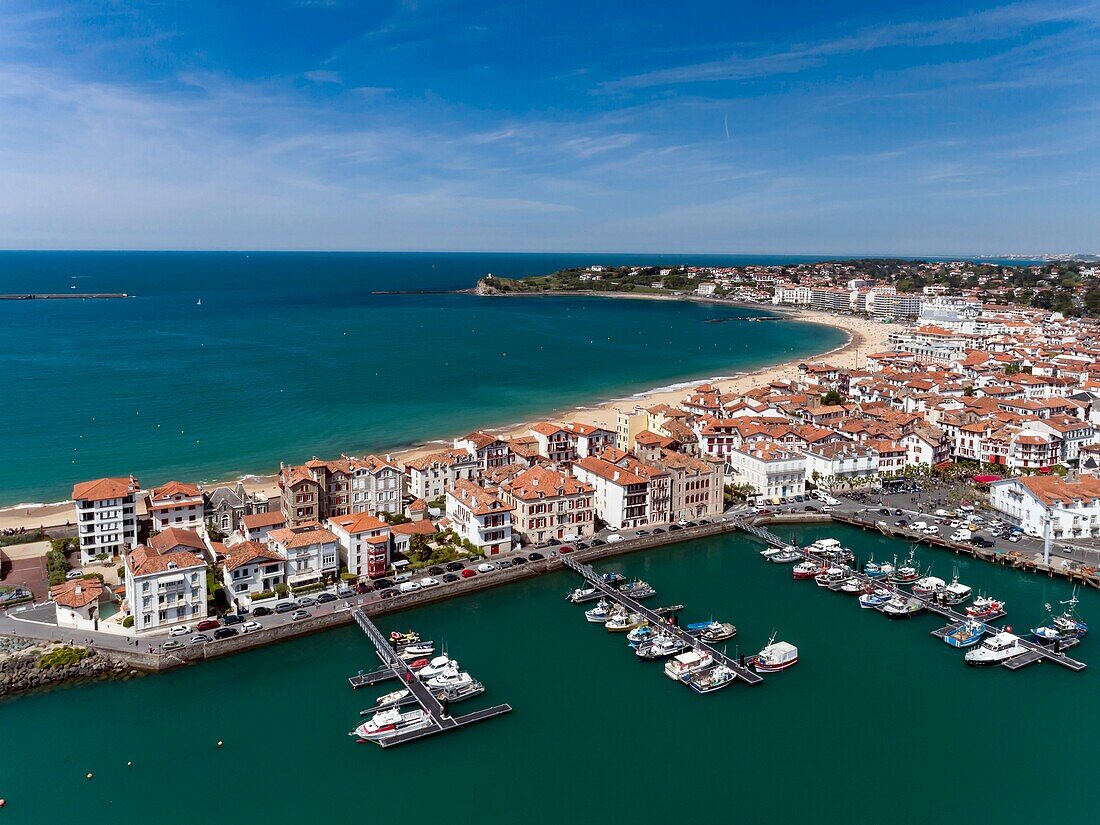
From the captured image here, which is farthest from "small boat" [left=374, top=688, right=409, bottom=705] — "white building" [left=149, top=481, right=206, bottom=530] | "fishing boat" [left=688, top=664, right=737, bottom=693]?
"white building" [left=149, top=481, right=206, bottom=530]

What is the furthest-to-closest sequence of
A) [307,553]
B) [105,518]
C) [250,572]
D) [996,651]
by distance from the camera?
[105,518] → [307,553] → [250,572] → [996,651]

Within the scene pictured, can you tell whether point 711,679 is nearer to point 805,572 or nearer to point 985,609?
point 805,572

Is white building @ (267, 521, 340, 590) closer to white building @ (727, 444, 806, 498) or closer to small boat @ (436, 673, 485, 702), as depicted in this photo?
small boat @ (436, 673, 485, 702)

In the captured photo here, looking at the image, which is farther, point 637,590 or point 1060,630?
point 637,590

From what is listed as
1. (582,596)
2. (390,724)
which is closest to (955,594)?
(582,596)

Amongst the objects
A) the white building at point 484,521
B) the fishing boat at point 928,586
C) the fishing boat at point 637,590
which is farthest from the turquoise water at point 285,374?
the fishing boat at point 928,586

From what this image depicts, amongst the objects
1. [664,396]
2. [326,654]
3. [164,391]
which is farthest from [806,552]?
[164,391]

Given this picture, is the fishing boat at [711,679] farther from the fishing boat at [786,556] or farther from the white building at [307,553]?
the white building at [307,553]
